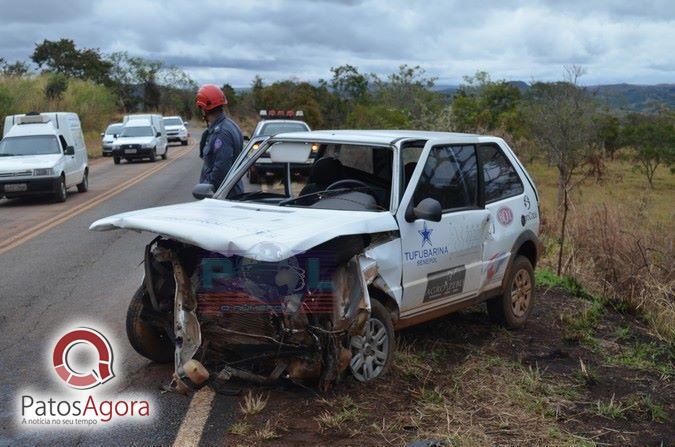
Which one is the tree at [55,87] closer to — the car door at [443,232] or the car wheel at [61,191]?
the car wheel at [61,191]

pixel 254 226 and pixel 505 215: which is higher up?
pixel 254 226

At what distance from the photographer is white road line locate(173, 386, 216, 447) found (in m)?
4.58

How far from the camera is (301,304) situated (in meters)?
4.91

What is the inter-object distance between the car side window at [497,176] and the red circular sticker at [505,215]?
11cm

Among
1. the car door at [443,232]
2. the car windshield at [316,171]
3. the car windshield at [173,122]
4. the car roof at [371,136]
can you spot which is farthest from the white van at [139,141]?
the car door at [443,232]

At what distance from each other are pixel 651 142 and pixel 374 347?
34.2m

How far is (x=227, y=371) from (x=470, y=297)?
7.81 feet

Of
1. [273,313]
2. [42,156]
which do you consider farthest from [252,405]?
[42,156]

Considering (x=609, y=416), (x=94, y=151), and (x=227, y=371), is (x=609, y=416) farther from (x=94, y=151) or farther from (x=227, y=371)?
(x=94, y=151)

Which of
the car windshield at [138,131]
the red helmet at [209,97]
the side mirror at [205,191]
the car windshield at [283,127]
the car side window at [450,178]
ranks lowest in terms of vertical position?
the car windshield at [138,131]

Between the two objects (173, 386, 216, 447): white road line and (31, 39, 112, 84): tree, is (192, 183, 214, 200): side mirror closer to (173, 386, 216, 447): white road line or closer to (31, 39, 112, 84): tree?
(173, 386, 216, 447): white road line

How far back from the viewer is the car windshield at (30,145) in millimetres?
19062

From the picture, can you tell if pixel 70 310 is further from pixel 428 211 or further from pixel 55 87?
pixel 55 87

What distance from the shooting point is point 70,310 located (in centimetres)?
770
